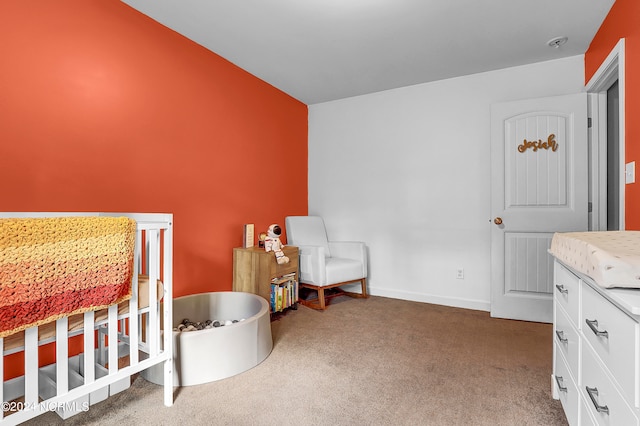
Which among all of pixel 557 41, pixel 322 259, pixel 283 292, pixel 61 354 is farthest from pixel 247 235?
pixel 557 41

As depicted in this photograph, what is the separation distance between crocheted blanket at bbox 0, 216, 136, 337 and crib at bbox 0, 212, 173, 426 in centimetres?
8

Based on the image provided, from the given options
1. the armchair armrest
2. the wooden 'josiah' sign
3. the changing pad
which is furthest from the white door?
the changing pad

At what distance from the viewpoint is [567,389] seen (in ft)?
4.30

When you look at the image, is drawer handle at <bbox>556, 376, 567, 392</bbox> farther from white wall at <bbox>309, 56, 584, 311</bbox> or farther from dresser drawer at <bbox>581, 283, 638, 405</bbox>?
white wall at <bbox>309, 56, 584, 311</bbox>

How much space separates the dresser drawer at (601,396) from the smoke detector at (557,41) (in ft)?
7.93

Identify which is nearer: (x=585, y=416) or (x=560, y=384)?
(x=585, y=416)

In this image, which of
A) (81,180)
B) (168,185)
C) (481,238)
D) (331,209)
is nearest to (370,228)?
(331,209)

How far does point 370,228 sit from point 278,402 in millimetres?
2344

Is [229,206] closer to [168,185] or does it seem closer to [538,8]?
[168,185]

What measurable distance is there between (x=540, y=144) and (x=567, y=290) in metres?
1.87

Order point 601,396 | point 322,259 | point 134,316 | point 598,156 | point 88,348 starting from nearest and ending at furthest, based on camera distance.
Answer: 1. point 601,396
2. point 88,348
3. point 134,316
4. point 598,156
5. point 322,259

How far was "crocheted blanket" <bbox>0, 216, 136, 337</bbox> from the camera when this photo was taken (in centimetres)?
97

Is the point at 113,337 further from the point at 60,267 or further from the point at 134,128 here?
the point at 134,128

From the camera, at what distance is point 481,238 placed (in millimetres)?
3062
